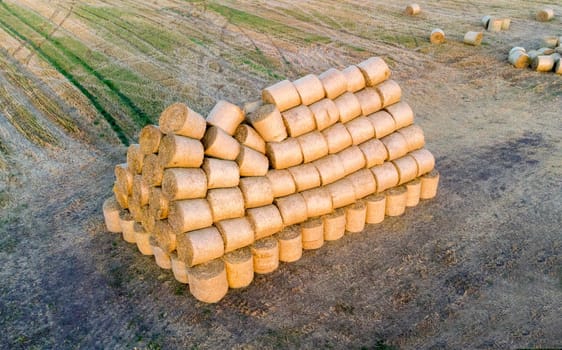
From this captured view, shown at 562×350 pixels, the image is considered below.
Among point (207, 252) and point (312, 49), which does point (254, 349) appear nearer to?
point (207, 252)

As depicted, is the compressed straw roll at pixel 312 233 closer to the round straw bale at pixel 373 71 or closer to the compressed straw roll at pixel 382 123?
the compressed straw roll at pixel 382 123

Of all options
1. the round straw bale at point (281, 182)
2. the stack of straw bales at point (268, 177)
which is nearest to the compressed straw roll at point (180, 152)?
the stack of straw bales at point (268, 177)

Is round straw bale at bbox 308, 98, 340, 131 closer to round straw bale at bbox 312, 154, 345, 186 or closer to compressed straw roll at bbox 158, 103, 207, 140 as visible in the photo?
round straw bale at bbox 312, 154, 345, 186

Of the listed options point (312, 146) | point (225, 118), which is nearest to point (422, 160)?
point (312, 146)

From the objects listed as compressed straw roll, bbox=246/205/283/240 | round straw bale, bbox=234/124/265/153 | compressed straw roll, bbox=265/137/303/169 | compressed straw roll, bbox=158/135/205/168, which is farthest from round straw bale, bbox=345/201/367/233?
A: compressed straw roll, bbox=158/135/205/168

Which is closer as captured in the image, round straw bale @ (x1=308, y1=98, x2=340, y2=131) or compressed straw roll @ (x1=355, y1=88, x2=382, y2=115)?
round straw bale @ (x1=308, y1=98, x2=340, y2=131)

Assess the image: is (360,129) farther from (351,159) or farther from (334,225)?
(334,225)
